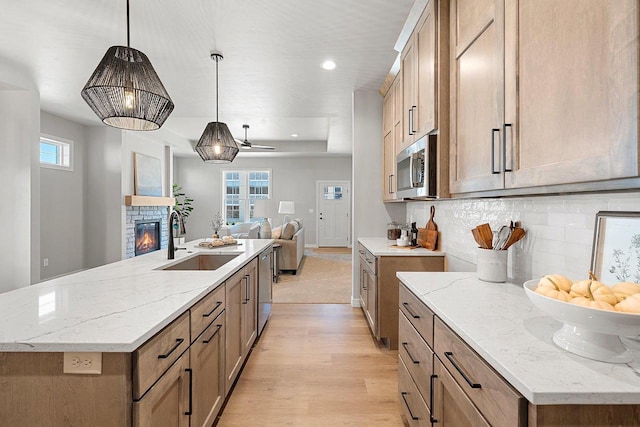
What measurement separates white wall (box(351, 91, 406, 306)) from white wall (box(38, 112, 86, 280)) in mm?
5067

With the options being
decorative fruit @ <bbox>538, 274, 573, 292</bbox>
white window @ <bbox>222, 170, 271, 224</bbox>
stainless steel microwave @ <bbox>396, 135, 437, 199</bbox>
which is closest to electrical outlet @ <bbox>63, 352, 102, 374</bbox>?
decorative fruit @ <bbox>538, 274, 573, 292</bbox>

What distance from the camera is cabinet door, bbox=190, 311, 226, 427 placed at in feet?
4.70

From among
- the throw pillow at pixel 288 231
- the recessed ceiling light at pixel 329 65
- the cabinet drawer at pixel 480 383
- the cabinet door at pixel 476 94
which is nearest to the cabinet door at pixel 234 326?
the cabinet drawer at pixel 480 383

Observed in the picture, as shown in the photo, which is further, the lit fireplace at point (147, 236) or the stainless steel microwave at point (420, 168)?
→ the lit fireplace at point (147, 236)

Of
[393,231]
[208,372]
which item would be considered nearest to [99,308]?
[208,372]

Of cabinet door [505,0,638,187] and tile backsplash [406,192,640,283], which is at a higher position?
cabinet door [505,0,638,187]

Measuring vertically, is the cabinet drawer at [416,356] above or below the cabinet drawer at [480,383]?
below

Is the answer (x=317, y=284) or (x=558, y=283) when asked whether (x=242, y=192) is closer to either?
(x=317, y=284)

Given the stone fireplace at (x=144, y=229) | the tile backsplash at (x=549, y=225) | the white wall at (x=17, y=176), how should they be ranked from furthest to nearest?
the stone fireplace at (x=144, y=229) → the white wall at (x=17, y=176) → the tile backsplash at (x=549, y=225)

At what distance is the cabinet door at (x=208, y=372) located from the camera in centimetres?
143

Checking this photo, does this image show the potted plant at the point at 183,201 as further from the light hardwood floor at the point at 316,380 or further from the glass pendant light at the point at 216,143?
the light hardwood floor at the point at 316,380

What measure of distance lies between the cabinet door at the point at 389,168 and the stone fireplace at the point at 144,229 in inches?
206

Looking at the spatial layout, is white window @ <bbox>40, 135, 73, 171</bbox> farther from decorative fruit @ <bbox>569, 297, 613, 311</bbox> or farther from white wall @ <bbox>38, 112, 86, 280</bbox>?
decorative fruit @ <bbox>569, 297, 613, 311</bbox>

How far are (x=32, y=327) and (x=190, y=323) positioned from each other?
511 millimetres
